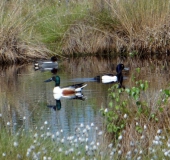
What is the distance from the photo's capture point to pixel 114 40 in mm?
19438

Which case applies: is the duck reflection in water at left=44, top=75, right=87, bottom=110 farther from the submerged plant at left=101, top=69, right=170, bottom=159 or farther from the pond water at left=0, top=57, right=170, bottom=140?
the submerged plant at left=101, top=69, right=170, bottom=159

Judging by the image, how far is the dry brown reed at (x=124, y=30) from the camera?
61.9ft

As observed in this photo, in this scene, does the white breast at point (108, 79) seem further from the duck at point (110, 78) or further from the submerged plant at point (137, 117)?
the submerged plant at point (137, 117)

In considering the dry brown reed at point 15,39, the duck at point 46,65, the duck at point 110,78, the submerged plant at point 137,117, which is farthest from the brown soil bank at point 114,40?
the submerged plant at point 137,117

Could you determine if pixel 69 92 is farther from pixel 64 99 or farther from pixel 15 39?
pixel 15 39

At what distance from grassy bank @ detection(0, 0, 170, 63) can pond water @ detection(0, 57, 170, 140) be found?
673mm

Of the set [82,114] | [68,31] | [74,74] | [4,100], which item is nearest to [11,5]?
[68,31]

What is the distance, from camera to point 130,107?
8.41m

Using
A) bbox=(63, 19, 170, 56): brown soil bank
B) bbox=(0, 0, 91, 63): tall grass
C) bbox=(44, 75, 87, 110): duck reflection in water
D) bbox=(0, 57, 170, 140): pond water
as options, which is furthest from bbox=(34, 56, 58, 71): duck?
bbox=(44, 75, 87, 110): duck reflection in water

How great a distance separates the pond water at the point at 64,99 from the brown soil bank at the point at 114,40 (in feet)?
2.00

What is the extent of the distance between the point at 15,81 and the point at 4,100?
2899 mm

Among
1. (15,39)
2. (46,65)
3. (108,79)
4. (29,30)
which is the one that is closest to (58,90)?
(108,79)

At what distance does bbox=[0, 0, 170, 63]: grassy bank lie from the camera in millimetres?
Answer: 18422

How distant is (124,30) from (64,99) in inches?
283
